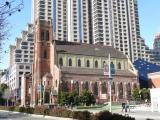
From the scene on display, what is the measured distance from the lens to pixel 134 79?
106 metres

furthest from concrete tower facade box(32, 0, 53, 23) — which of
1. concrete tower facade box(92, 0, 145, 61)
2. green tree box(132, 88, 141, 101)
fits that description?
green tree box(132, 88, 141, 101)

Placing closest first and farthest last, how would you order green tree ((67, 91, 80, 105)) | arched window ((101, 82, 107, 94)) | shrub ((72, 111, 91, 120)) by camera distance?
shrub ((72, 111, 91, 120)) < green tree ((67, 91, 80, 105)) < arched window ((101, 82, 107, 94))

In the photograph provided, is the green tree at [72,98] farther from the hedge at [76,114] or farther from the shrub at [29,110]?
the shrub at [29,110]

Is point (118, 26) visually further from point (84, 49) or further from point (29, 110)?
point (29, 110)

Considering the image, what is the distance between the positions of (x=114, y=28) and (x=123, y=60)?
7104cm

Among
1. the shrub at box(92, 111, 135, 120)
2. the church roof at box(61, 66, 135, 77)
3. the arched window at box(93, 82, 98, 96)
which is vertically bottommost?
the shrub at box(92, 111, 135, 120)

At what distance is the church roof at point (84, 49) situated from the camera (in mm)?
104688

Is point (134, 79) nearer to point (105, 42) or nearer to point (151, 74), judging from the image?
point (151, 74)

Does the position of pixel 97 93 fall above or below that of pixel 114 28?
below

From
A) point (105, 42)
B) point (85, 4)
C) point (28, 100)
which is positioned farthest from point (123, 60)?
point (85, 4)

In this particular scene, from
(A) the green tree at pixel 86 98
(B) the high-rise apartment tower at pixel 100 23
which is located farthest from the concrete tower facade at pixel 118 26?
(A) the green tree at pixel 86 98

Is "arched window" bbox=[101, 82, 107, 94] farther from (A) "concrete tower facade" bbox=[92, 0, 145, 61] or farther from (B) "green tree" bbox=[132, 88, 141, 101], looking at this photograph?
(A) "concrete tower facade" bbox=[92, 0, 145, 61]

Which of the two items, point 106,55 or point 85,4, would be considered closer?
point 106,55

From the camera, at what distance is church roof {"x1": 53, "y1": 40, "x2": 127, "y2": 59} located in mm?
104688
